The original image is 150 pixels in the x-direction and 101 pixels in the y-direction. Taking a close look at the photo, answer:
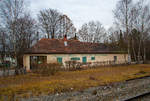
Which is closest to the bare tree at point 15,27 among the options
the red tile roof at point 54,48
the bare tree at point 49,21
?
the red tile roof at point 54,48

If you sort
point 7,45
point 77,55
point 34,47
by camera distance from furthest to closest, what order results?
point 77,55
point 34,47
point 7,45

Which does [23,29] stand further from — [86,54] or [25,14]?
[86,54]

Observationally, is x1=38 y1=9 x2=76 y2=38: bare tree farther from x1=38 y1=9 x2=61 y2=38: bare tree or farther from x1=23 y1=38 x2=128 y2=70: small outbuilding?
x1=23 y1=38 x2=128 y2=70: small outbuilding

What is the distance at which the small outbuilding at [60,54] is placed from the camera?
15.4 metres

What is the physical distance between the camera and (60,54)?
17422mm

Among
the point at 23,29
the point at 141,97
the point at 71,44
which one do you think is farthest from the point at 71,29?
the point at 141,97

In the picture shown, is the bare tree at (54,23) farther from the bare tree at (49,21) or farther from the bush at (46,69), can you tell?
the bush at (46,69)

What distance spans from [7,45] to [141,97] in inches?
606

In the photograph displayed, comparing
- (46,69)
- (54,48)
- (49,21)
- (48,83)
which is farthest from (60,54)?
(49,21)

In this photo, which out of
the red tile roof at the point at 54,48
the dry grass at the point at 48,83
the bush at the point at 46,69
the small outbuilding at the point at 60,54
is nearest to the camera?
the dry grass at the point at 48,83

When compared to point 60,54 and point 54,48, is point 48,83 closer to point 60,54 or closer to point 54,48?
point 60,54

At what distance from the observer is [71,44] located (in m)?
21.0

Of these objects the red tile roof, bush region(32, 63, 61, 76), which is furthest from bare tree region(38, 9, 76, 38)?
bush region(32, 63, 61, 76)

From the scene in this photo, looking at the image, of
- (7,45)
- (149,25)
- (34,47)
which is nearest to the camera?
(7,45)
